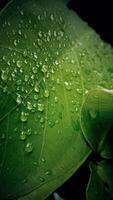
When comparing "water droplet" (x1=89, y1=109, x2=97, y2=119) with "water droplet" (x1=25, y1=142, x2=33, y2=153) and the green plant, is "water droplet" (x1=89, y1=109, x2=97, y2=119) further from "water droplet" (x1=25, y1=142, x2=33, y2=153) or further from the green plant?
"water droplet" (x1=25, y1=142, x2=33, y2=153)

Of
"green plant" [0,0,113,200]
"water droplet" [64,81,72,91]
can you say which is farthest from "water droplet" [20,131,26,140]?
"water droplet" [64,81,72,91]

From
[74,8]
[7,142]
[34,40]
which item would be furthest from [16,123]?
[74,8]

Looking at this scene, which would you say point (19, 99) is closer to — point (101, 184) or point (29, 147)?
point (29, 147)

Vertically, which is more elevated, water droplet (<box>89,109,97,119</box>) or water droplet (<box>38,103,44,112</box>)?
water droplet (<box>38,103,44,112</box>)

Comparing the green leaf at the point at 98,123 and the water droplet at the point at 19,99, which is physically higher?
the water droplet at the point at 19,99

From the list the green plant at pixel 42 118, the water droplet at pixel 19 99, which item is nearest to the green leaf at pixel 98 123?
the green plant at pixel 42 118

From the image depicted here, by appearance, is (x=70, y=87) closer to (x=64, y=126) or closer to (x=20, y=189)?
(x=64, y=126)

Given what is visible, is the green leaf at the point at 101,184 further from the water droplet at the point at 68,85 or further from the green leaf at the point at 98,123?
the water droplet at the point at 68,85

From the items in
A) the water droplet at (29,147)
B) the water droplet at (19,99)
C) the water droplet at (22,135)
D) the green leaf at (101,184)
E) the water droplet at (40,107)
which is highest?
the water droplet at (19,99)
